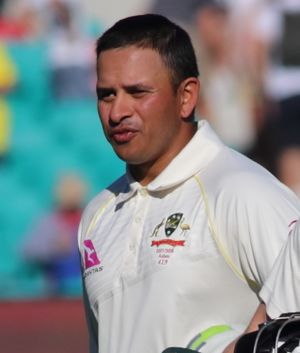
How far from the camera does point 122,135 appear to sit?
365 centimetres

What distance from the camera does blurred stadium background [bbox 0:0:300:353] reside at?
1141 centimetres

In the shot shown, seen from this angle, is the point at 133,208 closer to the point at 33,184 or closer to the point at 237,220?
the point at 237,220

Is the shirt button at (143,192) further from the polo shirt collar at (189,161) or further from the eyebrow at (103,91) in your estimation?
the eyebrow at (103,91)

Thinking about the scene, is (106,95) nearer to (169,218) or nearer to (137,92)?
(137,92)

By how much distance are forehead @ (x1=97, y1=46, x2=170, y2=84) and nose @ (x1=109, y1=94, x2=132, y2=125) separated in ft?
0.18

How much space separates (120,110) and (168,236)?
39 cm

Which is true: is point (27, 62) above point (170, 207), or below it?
below

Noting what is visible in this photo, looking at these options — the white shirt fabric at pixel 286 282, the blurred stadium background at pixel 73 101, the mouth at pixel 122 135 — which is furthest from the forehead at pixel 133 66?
the blurred stadium background at pixel 73 101

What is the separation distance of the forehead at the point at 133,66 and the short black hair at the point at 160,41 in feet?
0.06

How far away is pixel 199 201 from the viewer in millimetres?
3576

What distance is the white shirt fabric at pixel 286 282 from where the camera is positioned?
9.68ft

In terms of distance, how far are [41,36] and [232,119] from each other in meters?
1.92

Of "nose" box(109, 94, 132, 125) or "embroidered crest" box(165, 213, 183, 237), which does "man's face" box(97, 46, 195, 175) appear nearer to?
"nose" box(109, 94, 132, 125)

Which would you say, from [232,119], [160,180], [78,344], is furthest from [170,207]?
[232,119]
